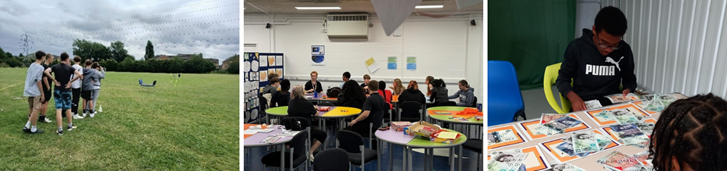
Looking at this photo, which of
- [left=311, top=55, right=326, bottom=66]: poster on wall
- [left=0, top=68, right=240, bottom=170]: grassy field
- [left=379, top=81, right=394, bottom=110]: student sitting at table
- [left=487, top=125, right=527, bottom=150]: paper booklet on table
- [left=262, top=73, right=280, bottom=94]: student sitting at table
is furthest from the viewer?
[left=0, top=68, right=240, bottom=170]: grassy field

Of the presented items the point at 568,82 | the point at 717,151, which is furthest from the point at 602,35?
the point at 717,151

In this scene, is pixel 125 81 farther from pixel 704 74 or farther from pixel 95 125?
pixel 704 74

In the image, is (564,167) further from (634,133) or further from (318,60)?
(318,60)

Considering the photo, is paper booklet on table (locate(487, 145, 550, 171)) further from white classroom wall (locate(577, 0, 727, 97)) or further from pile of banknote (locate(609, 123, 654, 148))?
white classroom wall (locate(577, 0, 727, 97))

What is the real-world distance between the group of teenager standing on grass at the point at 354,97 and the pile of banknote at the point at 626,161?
170 cm

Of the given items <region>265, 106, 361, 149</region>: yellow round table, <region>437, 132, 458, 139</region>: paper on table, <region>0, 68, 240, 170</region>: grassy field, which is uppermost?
<region>265, 106, 361, 149</region>: yellow round table

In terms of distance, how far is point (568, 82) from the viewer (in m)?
1.80

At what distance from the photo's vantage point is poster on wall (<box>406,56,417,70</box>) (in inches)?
244

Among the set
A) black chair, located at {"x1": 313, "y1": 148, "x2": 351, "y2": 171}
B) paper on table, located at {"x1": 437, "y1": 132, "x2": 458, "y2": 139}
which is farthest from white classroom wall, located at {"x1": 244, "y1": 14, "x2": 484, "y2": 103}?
black chair, located at {"x1": 313, "y1": 148, "x2": 351, "y2": 171}

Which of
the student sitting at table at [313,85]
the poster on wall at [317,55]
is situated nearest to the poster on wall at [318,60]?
the poster on wall at [317,55]

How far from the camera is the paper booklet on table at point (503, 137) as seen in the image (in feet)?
4.75

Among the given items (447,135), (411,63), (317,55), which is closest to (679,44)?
(447,135)

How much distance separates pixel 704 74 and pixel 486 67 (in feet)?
3.00

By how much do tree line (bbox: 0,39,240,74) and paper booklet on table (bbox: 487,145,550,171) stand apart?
486cm
